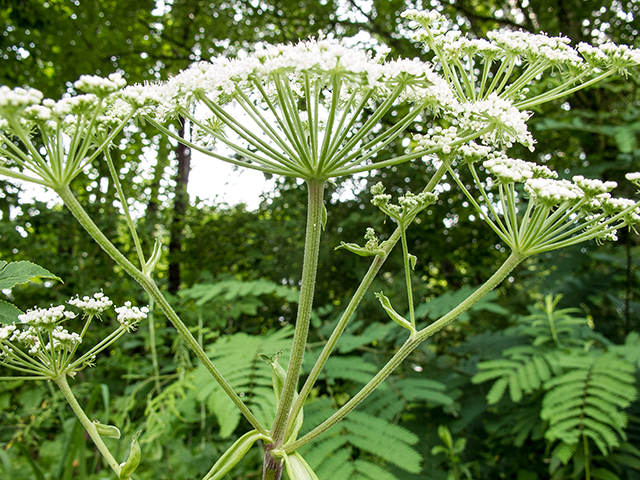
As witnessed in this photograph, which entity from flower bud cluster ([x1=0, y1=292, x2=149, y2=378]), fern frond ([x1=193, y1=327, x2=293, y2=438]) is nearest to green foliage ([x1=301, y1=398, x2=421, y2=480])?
fern frond ([x1=193, y1=327, x2=293, y2=438])

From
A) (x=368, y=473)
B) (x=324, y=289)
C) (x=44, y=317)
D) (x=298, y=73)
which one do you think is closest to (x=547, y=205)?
(x=298, y=73)

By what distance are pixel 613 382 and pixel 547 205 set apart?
2.10 metres

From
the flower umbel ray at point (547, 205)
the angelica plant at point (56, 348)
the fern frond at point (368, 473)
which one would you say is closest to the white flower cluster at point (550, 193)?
the flower umbel ray at point (547, 205)

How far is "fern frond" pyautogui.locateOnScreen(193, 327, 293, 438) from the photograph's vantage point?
2551 mm

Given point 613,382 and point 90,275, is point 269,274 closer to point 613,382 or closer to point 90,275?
point 90,275

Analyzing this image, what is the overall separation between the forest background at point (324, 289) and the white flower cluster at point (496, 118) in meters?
1.84

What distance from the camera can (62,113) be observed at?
3.59 feet

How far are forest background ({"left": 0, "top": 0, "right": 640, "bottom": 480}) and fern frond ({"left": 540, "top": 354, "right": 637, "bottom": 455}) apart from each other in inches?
3.8

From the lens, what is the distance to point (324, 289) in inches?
214

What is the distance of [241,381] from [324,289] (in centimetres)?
288

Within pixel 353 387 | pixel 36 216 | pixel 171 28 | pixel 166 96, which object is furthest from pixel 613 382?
pixel 171 28

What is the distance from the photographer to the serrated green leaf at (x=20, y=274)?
4.40ft

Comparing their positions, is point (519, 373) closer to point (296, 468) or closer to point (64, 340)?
point (296, 468)

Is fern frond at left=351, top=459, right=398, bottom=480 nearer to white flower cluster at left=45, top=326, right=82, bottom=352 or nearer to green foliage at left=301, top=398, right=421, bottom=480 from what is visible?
green foliage at left=301, top=398, right=421, bottom=480
